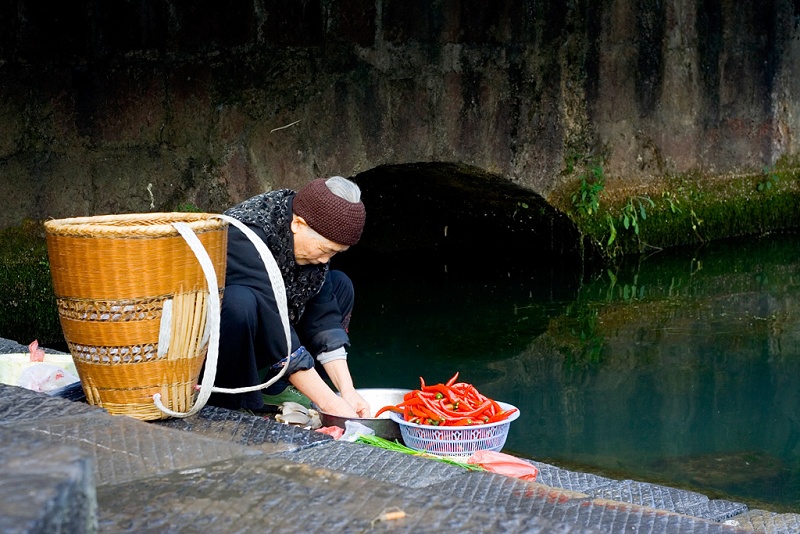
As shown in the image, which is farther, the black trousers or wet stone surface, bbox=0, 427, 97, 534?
the black trousers

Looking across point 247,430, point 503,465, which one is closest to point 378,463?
point 247,430

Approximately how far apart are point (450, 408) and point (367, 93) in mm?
4035

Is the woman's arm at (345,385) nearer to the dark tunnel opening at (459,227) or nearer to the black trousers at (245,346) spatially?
the black trousers at (245,346)

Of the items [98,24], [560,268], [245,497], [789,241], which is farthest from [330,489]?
[789,241]

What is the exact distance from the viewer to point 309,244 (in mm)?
3568

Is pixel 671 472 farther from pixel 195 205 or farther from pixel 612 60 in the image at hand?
pixel 612 60

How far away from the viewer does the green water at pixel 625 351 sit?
4305 millimetres

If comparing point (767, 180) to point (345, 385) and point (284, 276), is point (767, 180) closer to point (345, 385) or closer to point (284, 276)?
point (345, 385)

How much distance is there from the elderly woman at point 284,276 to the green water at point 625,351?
3.92ft

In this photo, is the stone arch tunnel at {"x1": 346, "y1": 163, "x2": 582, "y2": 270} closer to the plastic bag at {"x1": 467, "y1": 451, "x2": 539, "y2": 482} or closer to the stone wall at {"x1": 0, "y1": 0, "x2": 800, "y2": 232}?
the stone wall at {"x1": 0, "y1": 0, "x2": 800, "y2": 232}

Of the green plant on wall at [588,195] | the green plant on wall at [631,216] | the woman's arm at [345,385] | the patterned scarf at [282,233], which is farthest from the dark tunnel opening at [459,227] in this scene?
the patterned scarf at [282,233]

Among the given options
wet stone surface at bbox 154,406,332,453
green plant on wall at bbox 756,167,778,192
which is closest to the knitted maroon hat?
wet stone surface at bbox 154,406,332,453

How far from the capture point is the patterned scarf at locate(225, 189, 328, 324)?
3531 millimetres

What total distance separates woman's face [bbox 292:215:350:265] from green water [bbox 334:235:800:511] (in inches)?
52.3
